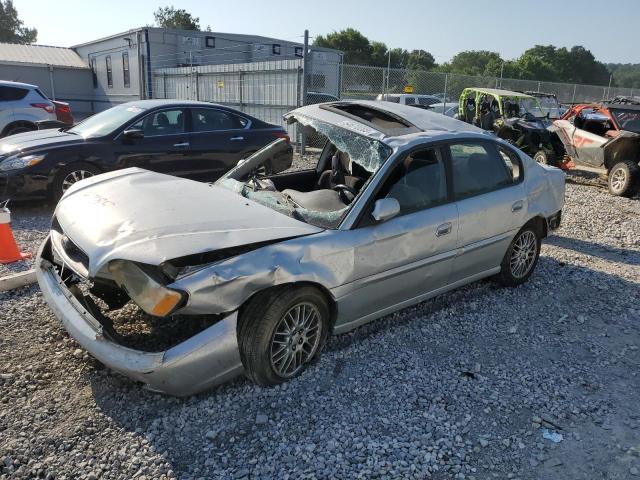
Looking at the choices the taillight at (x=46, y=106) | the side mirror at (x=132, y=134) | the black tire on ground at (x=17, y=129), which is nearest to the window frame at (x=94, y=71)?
the taillight at (x=46, y=106)

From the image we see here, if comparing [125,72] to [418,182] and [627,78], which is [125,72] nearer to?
[418,182]

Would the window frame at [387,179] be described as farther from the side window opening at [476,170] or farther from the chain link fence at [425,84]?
the chain link fence at [425,84]

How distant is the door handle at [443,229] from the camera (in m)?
3.89

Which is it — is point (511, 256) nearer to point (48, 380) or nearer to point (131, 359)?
point (131, 359)

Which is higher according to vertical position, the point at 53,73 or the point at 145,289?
the point at 53,73

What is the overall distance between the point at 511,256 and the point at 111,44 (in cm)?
2780

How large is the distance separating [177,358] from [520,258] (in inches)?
141

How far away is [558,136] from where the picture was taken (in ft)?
37.1

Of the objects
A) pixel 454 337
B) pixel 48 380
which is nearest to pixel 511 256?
pixel 454 337

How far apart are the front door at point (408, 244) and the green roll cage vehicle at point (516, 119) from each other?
833 centimetres

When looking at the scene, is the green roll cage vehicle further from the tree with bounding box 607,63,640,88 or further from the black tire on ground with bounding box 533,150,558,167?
the tree with bounding box 607,63,640,88

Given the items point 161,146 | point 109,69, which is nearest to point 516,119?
point 161,146

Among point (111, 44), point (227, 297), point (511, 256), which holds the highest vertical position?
point (111, 44)

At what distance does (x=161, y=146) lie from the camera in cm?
730
